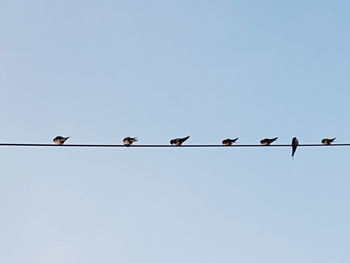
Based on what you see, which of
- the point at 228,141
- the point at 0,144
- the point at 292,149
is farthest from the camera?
the point at 228,141

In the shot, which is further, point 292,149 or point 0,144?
point 292,149

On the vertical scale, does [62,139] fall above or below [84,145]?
above

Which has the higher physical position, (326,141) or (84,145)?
(326,141)

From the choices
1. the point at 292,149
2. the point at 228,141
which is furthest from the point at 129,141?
the point at 292,149

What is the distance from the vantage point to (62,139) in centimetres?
2536

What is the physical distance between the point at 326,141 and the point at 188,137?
6.76 metres

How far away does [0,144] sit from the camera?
15609 millimetres

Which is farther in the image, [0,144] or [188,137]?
[188,137]

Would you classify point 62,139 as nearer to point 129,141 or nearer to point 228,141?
point 129,141

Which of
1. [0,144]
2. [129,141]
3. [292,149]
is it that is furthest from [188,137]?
[0,144]

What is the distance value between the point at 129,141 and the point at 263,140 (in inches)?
269

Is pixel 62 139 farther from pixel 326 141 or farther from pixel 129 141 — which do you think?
pixel 326 141

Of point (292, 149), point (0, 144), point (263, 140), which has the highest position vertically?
point (263, 140)

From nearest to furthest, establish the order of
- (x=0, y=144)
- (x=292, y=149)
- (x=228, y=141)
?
(x=0, y=144), (x=292, y=149), (x=228, y=141)
